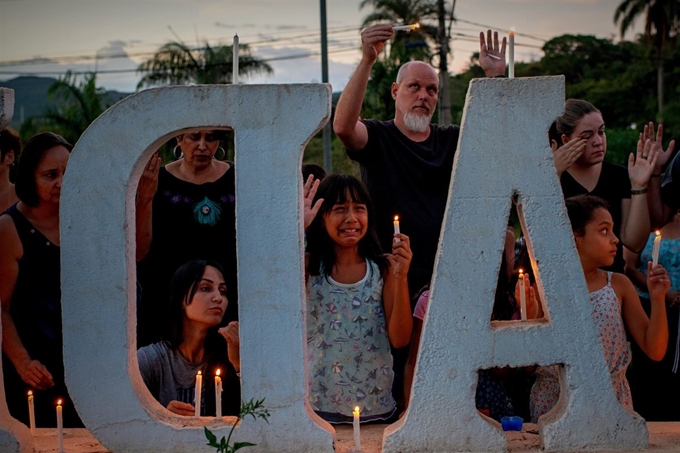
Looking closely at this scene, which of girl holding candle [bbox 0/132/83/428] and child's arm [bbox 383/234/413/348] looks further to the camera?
girl holding candle [bbox 0/132/83/428]

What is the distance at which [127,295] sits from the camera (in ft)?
12.6

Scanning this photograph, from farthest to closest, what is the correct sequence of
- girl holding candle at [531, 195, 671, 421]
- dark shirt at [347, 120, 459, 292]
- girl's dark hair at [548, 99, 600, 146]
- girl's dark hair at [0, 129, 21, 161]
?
girl's dark hair at [0, 129, 21, 161] < girl's dark hair at [548, 99, 600, 146] < dark shirt at [347, 120, 459, 292] < girl holding candle at [531, 195, 671, 421]

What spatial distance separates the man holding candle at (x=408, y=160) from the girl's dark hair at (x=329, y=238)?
41 centimetres

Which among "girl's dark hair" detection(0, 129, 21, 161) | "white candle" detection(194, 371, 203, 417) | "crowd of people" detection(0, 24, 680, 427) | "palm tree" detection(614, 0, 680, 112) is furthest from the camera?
"palm tree" detection(614, 0, 680, 112)

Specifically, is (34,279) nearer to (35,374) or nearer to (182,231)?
(35,374)

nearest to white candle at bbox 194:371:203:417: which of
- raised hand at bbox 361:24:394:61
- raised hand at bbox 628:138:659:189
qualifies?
raised hand at bbox 361:24:394:61

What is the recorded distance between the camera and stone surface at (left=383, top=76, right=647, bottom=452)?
3.86 m

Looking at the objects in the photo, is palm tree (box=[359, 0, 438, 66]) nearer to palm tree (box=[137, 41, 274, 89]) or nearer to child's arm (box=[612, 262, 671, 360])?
palm tree (box=[137, 41, 274, 89])

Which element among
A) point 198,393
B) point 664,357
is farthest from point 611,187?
point 198,393

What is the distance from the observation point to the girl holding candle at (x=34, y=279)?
14.9 ft

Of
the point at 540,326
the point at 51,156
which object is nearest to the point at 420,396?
Result: the point at 540,326

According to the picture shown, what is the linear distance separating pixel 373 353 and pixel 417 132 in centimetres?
150

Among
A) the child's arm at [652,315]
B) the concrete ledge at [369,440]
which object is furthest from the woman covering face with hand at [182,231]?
the child's arm at [652,315]

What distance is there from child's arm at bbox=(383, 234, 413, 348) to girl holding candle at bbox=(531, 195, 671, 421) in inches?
31.7
